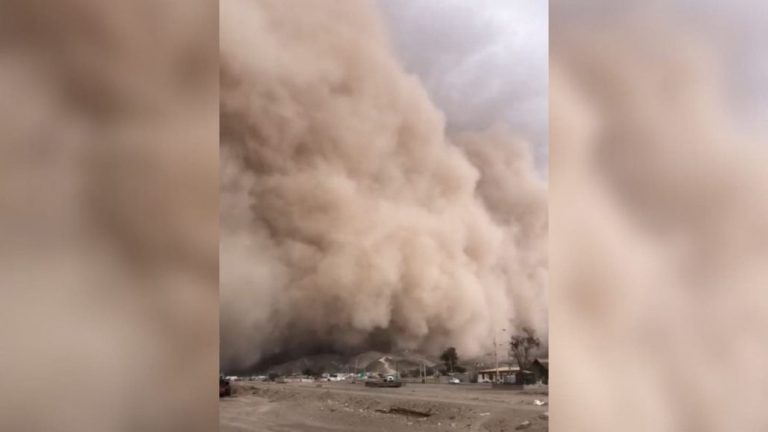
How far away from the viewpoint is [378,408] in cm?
180

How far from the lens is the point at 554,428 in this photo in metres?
1.89

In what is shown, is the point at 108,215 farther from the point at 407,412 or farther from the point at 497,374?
the point at 497,374

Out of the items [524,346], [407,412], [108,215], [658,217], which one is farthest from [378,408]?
[658,217]

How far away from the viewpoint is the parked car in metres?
1.73

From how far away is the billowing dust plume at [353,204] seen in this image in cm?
175

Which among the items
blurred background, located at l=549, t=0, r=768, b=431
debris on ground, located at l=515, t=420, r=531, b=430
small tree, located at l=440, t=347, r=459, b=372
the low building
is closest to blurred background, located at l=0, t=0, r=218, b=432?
small tree, located at l=440, t=347, r=459, b=372

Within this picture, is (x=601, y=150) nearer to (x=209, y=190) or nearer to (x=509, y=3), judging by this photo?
(x=509, y=3)

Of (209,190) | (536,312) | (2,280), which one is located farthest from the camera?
(536,312)

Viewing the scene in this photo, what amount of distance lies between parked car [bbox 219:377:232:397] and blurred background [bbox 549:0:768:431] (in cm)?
94

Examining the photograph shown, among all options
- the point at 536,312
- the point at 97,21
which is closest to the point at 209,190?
the point at 97,21

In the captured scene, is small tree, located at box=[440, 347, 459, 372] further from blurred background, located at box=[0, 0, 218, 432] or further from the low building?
blurred background, located at box=[0, 0, 218, 432]

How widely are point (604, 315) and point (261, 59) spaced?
4.11 ft

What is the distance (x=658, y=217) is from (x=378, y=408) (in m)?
1.02

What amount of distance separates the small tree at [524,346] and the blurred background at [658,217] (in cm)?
7
